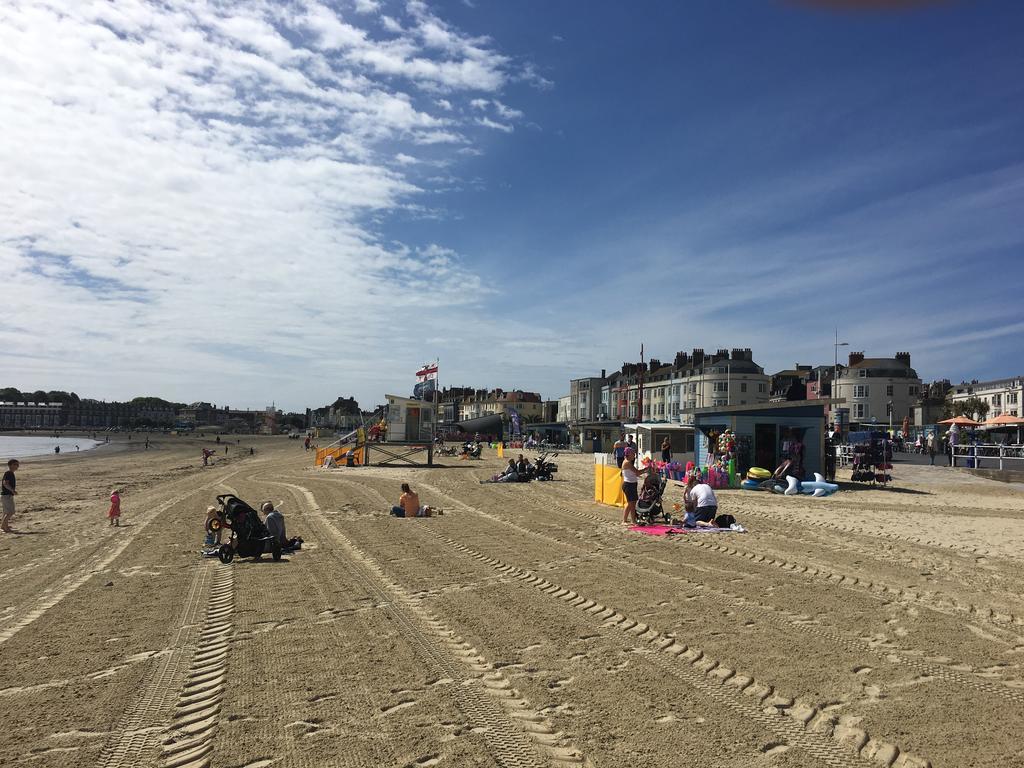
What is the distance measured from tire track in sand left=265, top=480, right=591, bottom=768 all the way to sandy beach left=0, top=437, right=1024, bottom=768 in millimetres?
27

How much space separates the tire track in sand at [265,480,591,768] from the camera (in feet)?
13.4

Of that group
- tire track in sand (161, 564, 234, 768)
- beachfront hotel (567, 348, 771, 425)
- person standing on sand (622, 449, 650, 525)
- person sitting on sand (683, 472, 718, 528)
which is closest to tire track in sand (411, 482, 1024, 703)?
person sitting on sand (683, 472, 718, 528)

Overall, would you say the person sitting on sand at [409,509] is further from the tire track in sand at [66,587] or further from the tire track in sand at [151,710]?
the tire track in sand at [151,710]

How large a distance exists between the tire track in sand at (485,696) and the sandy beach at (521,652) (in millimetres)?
27

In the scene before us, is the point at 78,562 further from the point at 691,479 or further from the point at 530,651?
the point at 691,479

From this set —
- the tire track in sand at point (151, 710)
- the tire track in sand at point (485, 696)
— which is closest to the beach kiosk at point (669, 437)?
the tire track in sand at point (485, 696)

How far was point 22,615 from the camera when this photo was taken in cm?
741

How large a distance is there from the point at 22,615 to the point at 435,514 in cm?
954

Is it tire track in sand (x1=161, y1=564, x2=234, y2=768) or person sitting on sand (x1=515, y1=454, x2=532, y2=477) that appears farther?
person sitting on sand (x1=515, y1=454, x2=532, y2=477)

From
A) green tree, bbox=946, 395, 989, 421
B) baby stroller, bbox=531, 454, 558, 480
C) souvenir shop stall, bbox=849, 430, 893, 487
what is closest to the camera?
souvenir shop stall, bbox=849, 430, 893, 487

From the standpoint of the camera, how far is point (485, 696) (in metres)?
4.97

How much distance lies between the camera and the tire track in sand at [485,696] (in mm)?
4078

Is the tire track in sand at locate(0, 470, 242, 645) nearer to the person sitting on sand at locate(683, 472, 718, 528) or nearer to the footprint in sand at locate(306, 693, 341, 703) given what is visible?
the footprint in sand at locate(306, 693, 341, 703)

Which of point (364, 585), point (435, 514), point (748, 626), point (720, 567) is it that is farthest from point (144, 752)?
point (435, 514)
